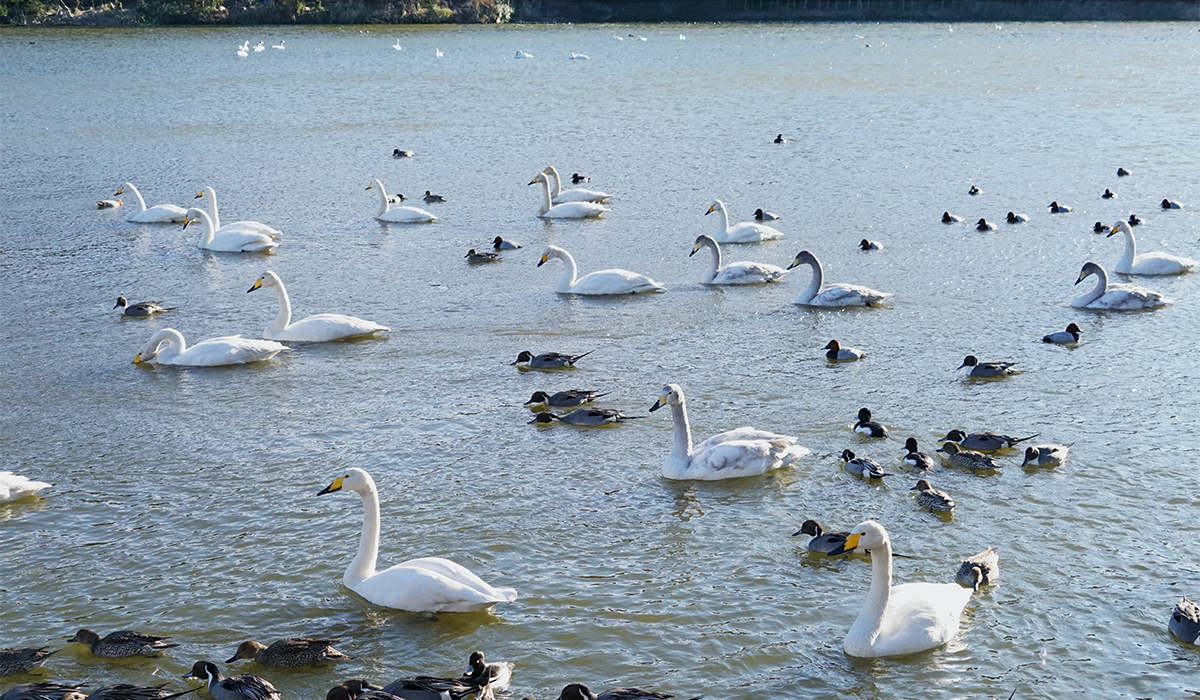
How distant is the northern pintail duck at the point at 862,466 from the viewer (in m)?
10.1

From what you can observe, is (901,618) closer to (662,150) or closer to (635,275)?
(635,275)

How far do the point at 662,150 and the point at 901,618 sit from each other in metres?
23.2

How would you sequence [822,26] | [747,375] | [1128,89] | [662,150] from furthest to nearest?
[822,26] < [1128,89] < [662,150] < [747,375]

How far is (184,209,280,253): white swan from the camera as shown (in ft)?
63.8

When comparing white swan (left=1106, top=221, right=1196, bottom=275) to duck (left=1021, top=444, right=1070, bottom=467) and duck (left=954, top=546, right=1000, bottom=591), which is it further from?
duck (left=954, top=546, right=1000, bottom=591)

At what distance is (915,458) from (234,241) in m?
12.8

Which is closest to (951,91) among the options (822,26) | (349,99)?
(349,99)

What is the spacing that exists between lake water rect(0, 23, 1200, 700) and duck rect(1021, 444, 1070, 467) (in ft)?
0.42

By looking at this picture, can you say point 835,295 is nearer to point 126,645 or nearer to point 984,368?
point 984,368

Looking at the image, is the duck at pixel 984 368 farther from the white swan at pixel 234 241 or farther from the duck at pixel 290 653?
the white swan at pixel 234 241

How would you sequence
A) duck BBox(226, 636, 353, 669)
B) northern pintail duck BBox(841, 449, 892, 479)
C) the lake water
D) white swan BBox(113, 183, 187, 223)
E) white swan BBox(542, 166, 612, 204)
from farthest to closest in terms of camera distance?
white swan BBox(542, 166, 612, 204) < white swan BBox(113, 183, 187, 223) < northern pintail duck BBox(841, 449, 892, 479) < the lake water < duck BBox(226, 636, 353, 669)

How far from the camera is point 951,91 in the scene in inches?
1713

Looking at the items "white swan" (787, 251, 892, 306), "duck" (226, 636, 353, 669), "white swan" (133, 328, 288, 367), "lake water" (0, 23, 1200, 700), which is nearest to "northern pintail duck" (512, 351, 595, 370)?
"lake water" (0, 23, 1200, 700)

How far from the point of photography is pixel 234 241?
19484mm
